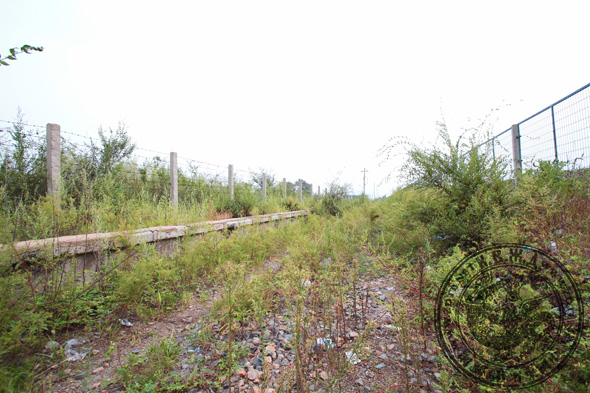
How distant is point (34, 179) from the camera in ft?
12.9

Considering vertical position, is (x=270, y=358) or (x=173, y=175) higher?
(x=173, y=175)

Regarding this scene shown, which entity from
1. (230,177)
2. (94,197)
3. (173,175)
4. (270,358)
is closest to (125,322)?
(270,358)

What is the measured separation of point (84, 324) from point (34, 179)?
11.1ft

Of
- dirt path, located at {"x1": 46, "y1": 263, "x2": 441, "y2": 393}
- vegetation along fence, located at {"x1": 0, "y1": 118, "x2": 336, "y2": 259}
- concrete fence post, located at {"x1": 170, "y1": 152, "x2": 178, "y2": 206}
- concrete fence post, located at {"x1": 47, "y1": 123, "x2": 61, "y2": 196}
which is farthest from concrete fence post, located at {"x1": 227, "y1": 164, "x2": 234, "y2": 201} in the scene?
dirt path, located at {"x1": 46, "y1": 263, "x2": 441, "y2": 393}

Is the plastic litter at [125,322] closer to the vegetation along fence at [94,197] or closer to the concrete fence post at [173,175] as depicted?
the vegetation along fence at [94,197]

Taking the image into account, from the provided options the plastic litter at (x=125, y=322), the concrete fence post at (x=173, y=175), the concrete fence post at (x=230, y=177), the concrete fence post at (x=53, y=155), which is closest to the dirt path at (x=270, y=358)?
the plastic litter at (x=125, y=322)

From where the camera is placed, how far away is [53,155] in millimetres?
3436

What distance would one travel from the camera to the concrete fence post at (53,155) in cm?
341

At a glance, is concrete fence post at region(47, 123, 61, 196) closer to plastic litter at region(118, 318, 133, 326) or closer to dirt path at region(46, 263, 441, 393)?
plastic litter at region(118, 318, 133, 326)

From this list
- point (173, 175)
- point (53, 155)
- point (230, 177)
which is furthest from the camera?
point (230, 177)

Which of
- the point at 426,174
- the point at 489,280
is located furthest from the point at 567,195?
the point at 489,280

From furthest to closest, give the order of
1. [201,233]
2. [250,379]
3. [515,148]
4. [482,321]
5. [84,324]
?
[515,148] → [201,233] → [84,324] → [250,379] → [482,321]

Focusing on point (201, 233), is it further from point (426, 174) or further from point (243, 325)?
point (426, 174)

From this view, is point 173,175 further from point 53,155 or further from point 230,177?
point 230,177
